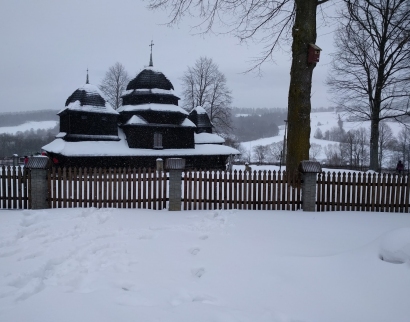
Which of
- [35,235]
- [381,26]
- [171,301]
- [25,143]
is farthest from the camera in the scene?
[25,143]

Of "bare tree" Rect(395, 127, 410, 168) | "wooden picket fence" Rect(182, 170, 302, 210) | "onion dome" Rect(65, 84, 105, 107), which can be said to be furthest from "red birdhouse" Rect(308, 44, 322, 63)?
"bare tree" Rect(395, 127, 410, 168)

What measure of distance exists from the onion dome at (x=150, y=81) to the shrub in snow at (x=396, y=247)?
2757 centimetres

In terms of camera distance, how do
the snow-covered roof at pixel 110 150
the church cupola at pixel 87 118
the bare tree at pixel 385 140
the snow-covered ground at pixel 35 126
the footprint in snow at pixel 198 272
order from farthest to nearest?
the snow-covered ground at pixel 35 126, the bare tree at pixel 385 140, the church cupola at pixel 87 118, the snow-covered roof at pixel 110 150, the footprint in snow at pixel 198 272

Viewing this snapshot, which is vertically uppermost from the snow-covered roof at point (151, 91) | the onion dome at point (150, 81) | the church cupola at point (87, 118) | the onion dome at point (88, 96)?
the onion dome at point (150, 81)

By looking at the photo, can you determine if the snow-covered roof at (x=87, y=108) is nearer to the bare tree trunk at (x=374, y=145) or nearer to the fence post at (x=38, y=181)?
the fence post at (x=38, y=181)

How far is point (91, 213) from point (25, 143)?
3049 inches

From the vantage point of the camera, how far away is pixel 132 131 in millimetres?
27062

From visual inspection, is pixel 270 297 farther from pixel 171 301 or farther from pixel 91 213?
pixel 91 213

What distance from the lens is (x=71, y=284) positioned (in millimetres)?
3670

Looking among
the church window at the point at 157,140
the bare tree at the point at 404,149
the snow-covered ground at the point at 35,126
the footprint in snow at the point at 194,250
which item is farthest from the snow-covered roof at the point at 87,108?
the snow-covered ground at the point at 35,126

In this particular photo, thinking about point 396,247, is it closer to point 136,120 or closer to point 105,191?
point 105,191

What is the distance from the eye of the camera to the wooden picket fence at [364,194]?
27.7 feet

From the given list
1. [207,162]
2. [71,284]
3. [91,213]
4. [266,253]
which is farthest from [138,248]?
[207,162]

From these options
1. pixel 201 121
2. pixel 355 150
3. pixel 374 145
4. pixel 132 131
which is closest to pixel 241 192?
pixel 374 145
